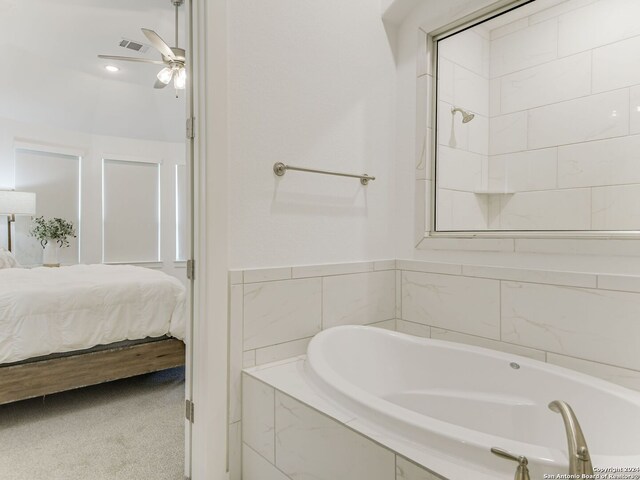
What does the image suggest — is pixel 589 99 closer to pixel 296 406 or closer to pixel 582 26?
pixel 582 26

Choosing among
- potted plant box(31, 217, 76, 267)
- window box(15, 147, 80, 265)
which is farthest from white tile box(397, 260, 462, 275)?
window box(15, 147, 80, 265)

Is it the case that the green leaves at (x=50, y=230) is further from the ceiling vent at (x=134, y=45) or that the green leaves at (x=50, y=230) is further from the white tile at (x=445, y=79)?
the white tile at (x=445, y=79)

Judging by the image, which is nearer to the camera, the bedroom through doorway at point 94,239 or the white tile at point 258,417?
the white tile at point 258,417

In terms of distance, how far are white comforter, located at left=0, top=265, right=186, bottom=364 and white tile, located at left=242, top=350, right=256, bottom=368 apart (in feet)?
4.51

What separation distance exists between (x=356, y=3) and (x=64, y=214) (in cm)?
471

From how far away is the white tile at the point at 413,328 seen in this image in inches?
83.1

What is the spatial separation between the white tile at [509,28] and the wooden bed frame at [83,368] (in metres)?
2.88

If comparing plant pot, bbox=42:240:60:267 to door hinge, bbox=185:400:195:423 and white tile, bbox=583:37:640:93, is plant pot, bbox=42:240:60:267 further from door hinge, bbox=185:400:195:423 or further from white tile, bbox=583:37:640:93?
white tile, bbox=583:37:640:93

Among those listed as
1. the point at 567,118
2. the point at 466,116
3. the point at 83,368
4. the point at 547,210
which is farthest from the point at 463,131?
the point at 83,368

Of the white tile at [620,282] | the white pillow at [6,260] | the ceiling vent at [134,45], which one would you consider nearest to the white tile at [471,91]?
the white tile at [620,282]

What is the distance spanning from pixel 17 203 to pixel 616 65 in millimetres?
5430

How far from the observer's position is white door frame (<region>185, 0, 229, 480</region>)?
59.2 inches

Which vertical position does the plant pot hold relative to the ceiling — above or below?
below

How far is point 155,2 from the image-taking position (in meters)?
2.89
